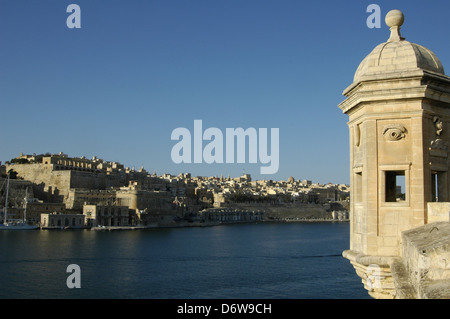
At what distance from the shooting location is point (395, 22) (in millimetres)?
4227

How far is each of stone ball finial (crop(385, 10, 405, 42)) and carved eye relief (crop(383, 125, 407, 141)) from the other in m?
0.86

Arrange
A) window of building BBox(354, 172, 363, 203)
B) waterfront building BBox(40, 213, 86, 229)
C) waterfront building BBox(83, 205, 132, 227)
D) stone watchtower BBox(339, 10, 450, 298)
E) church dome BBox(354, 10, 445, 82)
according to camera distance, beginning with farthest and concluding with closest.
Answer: waterfront building BBox(83, 205, 132, 227), waterfront building BBox(40, 213, 86, 229), window of building BBox(354, 172, 363, 203), church dome BBox(354, 10, 445, 82), stone watchtower BBox(339, 10, 450, 298)

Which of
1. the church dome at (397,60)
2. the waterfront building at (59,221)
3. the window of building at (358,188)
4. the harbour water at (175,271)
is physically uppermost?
the church dome at (397,60)

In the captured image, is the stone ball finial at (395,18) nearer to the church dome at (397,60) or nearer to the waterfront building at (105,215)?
the church dome at (397,60)

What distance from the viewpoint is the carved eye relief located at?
12.5 ft

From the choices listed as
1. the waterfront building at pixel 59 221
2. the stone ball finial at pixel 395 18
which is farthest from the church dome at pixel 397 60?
the waterfront building at pixel 59 221

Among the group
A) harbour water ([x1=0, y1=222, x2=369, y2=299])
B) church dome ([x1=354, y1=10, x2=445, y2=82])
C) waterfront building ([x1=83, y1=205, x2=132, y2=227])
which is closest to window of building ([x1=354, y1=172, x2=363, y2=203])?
church dome ([x1=354, y1=10, x2=445, y2=82])

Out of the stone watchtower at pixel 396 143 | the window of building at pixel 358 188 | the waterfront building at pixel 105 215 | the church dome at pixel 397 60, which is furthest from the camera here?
the waterfront building at pixel 105 215

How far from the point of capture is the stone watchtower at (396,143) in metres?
3.76

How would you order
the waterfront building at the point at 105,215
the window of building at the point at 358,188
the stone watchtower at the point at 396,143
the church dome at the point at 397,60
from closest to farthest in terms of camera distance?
the stone watchtower at the point at 396,143
the church dome at the point at 397,60
the window of building at the point at 358,188
the waterfront building at the point at 105,215

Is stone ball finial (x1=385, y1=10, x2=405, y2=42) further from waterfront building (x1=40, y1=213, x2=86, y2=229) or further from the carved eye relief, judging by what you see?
waterfront building (x1=40, y1=213, x2=86, y2=229)

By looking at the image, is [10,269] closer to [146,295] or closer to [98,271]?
[98,271]

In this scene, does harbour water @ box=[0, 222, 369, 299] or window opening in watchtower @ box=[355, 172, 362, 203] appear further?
harbour water @ box=[0, 222, 369, 299]

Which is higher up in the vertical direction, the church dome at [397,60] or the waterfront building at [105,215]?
the church dome at [397,60]
